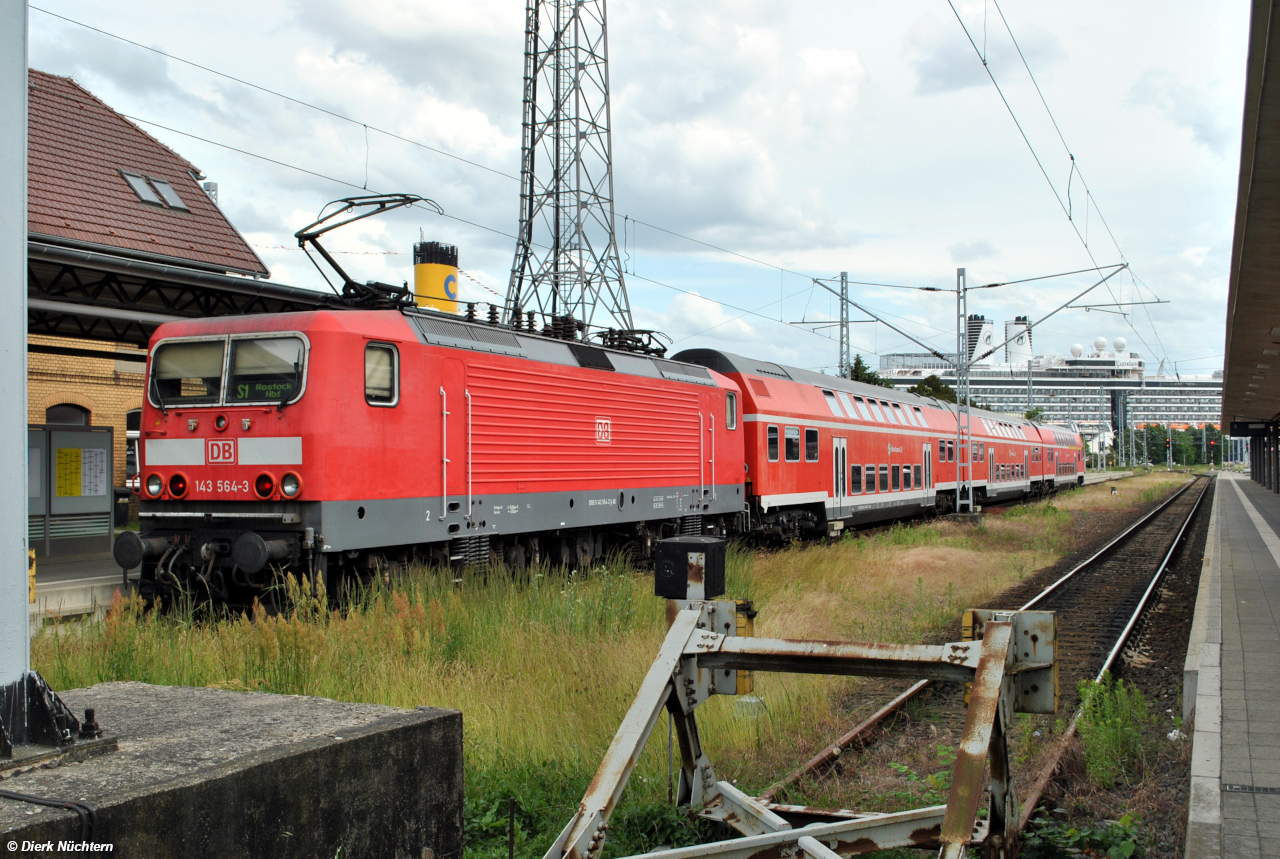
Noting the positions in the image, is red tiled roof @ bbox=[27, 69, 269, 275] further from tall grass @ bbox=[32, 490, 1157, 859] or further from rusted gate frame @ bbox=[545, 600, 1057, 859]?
rusted gate frame @ bbox=[545, 600, 1057, 859]

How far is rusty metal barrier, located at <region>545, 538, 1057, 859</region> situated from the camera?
3.66 meters

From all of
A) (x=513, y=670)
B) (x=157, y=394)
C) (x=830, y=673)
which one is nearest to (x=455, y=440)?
(x=157, y=394)

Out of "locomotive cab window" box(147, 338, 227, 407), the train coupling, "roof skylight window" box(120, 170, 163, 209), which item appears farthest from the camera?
"roof skylight window" box(120, 170, 163, 209)

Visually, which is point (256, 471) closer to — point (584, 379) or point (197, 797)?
point (584, 379)

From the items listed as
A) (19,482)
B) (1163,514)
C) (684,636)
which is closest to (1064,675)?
(684,636)

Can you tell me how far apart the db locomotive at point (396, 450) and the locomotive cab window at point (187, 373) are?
19 mm

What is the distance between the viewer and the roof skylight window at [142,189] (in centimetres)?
2005

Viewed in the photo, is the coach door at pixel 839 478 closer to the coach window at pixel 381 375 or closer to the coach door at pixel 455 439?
the coach door at pixel 455 439

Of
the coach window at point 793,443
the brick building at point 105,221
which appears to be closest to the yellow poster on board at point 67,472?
the brick building at point 105,221

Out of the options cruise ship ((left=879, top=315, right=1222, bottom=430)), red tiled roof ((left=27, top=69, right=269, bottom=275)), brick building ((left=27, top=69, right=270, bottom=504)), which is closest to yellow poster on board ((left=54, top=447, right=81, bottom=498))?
brick building ((left=27, top=69, right=270, bottom=504))

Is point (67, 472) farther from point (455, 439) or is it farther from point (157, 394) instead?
point (455, 439)

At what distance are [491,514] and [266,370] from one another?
284 centimetres

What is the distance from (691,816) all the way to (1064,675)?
5.31 meters

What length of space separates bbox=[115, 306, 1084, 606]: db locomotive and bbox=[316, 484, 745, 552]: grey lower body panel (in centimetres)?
2
